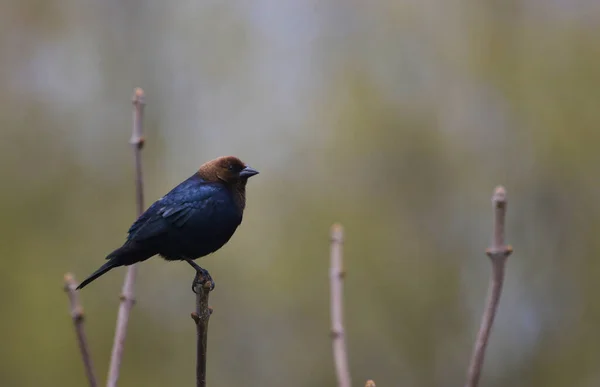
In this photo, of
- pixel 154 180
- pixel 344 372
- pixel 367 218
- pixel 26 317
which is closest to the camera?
pixel 344 372

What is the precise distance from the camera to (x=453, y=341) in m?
9.84

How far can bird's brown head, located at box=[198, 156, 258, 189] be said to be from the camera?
3.43m

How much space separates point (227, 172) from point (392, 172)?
21.2 ft

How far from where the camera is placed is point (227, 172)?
3451 millimetres

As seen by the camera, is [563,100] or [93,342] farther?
[563,100]

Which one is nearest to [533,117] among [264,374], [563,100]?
[563,100]

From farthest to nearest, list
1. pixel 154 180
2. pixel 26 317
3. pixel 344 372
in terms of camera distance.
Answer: pixel 154 180 → pixel 26 317 → pixel 344 372

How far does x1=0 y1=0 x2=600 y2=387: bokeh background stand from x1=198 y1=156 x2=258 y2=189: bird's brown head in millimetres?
5592

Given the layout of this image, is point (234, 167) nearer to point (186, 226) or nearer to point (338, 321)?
point (186, 226)

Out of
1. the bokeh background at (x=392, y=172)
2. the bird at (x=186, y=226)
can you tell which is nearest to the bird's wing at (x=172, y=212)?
the bird at (x=186, y=226)

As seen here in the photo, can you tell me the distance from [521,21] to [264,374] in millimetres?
5383

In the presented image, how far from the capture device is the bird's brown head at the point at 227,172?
11.2 feet

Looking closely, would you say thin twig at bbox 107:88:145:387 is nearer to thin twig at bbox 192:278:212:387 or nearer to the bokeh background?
thin twig at bbox 192:278:212:387

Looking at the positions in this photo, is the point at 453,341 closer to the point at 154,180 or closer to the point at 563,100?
the point at 563,100
